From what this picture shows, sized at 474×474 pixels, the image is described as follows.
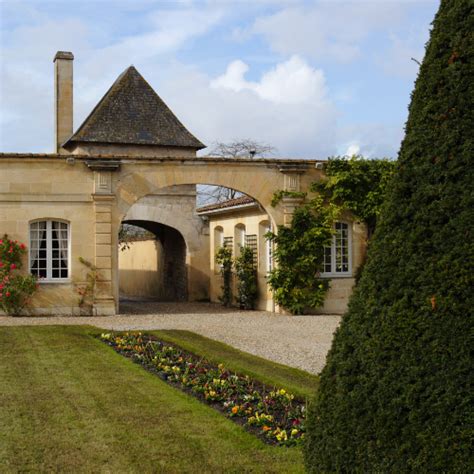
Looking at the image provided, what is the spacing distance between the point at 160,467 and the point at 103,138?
21.8 metres

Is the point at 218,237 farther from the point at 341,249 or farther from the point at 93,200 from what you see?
the point at 93,200

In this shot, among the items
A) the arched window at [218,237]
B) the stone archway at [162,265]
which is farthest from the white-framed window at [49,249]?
the stone archway at [162,265]

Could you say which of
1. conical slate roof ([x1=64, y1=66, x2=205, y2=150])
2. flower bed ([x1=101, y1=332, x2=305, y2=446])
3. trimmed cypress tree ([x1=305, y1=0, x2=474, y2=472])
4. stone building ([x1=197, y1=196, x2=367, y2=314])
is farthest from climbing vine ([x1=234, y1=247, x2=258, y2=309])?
trimmed cypress tree ([x1=305, y1=0, x2=474, y2=472])

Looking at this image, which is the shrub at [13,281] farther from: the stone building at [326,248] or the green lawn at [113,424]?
the green lawn at [113,424]

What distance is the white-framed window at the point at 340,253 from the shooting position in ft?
62.8

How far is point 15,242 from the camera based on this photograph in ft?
55.9

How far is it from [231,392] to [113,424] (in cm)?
155

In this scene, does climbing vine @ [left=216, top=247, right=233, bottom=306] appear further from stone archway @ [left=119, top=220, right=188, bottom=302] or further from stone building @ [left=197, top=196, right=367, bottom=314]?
stone archway @ [left=119, top=220, right=188, bottom=302]

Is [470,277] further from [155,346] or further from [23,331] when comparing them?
[23,331]

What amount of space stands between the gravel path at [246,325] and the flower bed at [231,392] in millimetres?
1438

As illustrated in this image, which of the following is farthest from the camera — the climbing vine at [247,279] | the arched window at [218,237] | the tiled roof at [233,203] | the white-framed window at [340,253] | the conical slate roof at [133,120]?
the conical slate roof at [133,120]

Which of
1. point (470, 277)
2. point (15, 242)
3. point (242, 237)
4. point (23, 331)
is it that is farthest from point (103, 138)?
point (470, 277)

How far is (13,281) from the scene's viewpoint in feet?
55.5

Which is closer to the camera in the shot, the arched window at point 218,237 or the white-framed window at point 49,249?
the white-framed window at point 49,249
